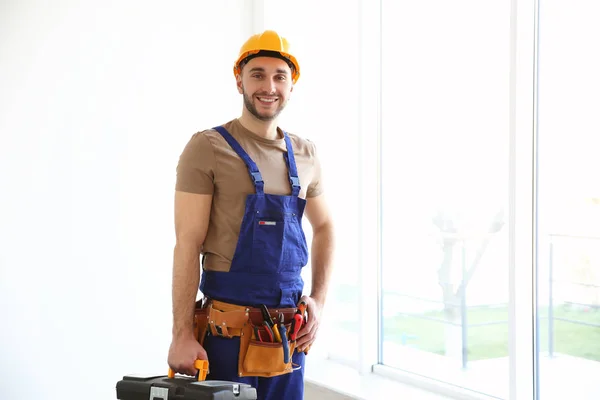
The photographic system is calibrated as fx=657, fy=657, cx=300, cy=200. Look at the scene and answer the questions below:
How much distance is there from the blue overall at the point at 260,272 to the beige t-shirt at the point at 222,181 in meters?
0.03

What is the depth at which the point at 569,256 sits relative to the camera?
7.98 feet

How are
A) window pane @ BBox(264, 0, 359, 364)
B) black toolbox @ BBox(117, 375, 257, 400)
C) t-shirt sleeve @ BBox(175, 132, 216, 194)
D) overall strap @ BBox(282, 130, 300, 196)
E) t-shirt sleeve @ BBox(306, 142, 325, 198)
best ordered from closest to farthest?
1. black toolbox @ BBox(117, 375, 257, 400)
2. t-shirt sleeve @ BBox(175, 132, 216, 194)
3. overall strap @ BBox(282, 130, 300, 196)
4. t-shirt sleeve @ BBox(306, 142, 325, 198)
5. window pane @ BBox(264, 0, 359, 364)

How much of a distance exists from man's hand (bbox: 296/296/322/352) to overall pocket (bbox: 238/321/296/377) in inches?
4.5

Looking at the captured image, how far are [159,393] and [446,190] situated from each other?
170cm

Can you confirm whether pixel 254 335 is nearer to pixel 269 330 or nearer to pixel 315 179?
pixel 269 330

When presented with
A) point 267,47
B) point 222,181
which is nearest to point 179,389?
point 222,181

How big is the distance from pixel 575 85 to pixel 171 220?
188cm

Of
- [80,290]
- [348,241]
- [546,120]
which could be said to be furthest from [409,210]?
[80,290]

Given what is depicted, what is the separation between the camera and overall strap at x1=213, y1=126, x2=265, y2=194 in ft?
6.68

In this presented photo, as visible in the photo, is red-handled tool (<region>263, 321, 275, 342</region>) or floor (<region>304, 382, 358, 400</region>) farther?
floor (<region>304, 382, 358, 400</region>)

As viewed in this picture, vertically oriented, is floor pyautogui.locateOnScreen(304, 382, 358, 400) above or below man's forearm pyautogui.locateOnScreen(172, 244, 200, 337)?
below

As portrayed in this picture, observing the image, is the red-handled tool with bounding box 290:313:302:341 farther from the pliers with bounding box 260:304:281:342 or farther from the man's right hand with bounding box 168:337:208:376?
the man's right hand with bounding box 168:337:208:376

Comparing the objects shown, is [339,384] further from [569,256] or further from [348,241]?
[569,256]

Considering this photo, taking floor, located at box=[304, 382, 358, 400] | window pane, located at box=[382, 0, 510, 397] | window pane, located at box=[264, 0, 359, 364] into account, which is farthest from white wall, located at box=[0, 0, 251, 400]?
window pane, located at box=[382, 0, 510, 397]
